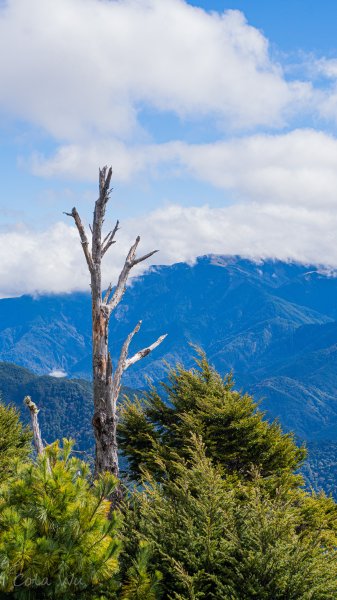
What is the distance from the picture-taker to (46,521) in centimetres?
733

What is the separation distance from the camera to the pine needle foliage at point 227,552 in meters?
8.31

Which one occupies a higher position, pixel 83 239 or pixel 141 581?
pixel 83 239

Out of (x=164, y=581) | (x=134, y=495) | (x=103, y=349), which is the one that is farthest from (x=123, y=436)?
(x=164, y=581)

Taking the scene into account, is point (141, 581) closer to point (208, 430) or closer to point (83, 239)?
point (83, 239)

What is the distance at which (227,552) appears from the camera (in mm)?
8891

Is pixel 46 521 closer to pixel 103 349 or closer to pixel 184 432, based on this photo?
pixel 103 349

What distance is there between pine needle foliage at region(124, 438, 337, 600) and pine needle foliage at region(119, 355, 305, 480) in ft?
24.0

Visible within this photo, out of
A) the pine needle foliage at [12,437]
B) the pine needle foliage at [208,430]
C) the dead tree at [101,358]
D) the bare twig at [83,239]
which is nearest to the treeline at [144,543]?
the dead tree at [101,358]

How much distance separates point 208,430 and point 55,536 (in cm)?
1197

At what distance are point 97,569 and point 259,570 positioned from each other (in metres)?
2.80

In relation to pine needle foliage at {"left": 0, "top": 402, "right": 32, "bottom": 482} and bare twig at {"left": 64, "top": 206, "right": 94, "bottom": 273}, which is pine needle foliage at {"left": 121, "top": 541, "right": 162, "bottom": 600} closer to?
bare twig at {"left": 64, "top": 206, "right": 94, "bottom": 273}

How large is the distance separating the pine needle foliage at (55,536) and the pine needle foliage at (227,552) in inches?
57.3

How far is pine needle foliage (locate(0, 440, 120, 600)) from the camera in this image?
699 centimetres

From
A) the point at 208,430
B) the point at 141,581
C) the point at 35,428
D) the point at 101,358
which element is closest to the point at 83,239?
the point at 101,358
